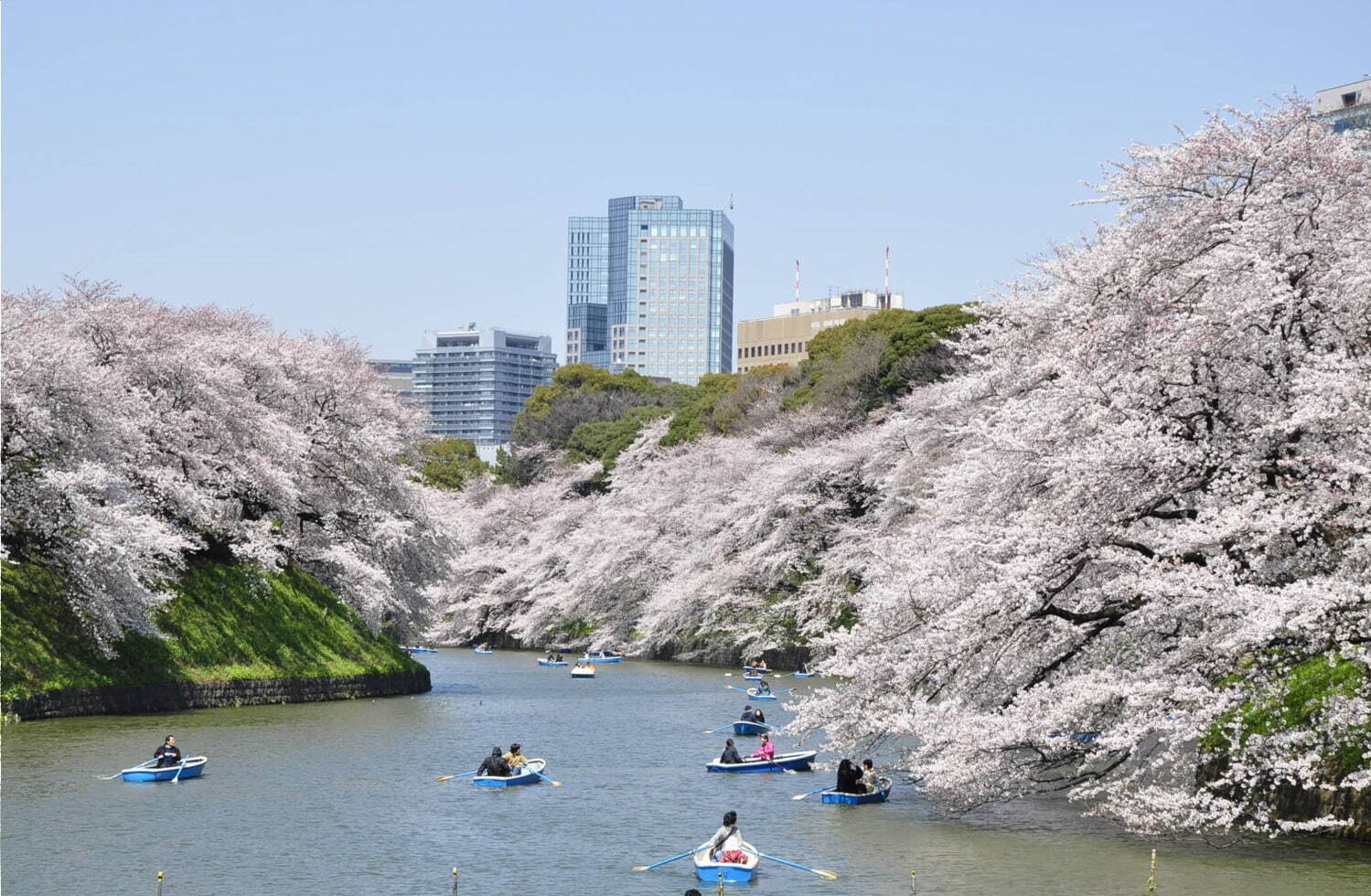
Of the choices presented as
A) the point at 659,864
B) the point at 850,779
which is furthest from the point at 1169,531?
the point at 659,864

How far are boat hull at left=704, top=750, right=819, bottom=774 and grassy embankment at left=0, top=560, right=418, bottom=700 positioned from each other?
52.3 feet

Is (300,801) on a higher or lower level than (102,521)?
lower

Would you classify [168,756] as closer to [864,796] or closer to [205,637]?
[864,796]

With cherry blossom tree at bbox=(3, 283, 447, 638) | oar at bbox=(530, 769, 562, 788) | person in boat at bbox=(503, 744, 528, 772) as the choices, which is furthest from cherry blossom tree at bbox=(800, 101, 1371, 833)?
cherry blossom tree at bbox=(3, 283, 447, 638)

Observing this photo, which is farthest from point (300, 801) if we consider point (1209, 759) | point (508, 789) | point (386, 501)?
point (386, 501)

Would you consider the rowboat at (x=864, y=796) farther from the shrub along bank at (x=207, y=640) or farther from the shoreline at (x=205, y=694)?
the shoreline at (x=205, y=694)

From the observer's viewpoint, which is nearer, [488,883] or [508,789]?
[488,883]

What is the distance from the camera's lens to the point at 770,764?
3216cm

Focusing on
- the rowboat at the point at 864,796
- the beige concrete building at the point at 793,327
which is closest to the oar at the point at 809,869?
the rowboat at the point at 864,796

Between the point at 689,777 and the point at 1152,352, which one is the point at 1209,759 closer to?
the point at 1152,352

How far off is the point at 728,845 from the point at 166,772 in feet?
40.2

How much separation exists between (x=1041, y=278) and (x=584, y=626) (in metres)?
55.0

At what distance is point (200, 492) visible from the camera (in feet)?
135

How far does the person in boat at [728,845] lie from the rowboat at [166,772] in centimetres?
1192
